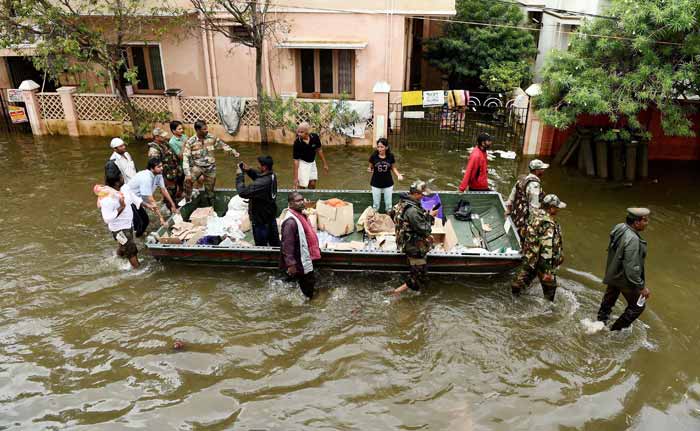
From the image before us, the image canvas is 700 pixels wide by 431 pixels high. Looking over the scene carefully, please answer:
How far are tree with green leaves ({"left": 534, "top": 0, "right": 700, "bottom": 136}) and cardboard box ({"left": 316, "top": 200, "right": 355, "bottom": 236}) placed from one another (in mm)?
5301

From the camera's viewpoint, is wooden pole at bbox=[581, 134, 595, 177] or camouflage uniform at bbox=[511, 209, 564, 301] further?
wooden pole at bbox=[581, 134, 595, 177]

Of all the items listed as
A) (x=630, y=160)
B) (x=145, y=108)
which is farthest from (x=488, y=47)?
(x=145, y=108)

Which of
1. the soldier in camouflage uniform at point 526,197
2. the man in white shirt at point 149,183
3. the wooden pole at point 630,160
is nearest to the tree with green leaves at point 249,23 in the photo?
the man in white shirt at point 149,183

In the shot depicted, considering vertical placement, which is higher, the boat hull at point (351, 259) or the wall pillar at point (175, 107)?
the wall pillar at point (175, 107)

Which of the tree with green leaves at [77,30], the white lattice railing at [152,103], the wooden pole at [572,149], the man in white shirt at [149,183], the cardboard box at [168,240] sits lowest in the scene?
the cardboard box at [168,240]

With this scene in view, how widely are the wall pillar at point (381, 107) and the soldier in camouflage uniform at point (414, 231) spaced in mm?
6648

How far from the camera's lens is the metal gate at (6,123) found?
15.8m

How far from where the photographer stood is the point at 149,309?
7262mm

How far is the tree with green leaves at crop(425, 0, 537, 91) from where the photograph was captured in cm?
1548

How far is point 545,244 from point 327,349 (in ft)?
10.1

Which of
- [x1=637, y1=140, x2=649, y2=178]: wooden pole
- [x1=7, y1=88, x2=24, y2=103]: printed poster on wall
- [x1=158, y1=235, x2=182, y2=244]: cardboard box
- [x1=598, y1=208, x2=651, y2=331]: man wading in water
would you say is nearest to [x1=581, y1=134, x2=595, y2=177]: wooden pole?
[x1=637, y1=140, x2=649, y2=178]: wooden pole

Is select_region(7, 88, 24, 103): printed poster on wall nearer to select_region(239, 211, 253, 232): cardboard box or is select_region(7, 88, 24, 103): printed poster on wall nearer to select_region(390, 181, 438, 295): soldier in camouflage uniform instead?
select_region(239, 211, 253, 232): cardboard box

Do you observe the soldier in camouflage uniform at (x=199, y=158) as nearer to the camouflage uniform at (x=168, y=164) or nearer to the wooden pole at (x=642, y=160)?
the camouflage uniform at (x=168, y=164)

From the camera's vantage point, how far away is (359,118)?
13.8 metres
